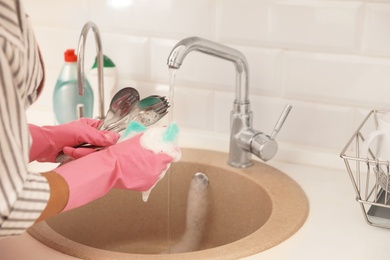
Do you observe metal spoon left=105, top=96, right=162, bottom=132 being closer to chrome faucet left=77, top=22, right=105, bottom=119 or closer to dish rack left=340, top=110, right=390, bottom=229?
chrome faucet left=77, top=22, right=105, bottom=119

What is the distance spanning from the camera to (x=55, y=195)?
→ 0.71 meters

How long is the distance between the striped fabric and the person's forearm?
0.03 meters

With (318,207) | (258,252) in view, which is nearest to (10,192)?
(258,252)

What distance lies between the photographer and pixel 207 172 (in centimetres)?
117

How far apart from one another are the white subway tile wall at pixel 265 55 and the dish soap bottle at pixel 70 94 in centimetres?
9

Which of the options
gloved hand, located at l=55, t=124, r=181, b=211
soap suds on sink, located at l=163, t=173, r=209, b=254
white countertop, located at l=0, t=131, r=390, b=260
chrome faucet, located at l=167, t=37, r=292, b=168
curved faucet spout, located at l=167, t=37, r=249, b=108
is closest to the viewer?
gloved hand, located at l=55, t=124, r=181, b=211

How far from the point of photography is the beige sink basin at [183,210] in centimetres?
110

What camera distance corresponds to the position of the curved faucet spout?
959mm

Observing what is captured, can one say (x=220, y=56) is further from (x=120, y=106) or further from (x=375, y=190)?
(x=375, y=190)

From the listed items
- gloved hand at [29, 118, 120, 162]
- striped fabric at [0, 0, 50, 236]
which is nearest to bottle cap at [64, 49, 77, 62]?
gloved hand at [29, 118, 120, 162]

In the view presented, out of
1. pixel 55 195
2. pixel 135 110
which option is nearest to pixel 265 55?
pixel 135 110

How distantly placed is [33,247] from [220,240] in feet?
1.40

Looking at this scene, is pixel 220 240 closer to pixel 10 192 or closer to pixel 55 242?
pixel 55 242

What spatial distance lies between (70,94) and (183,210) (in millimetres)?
351
